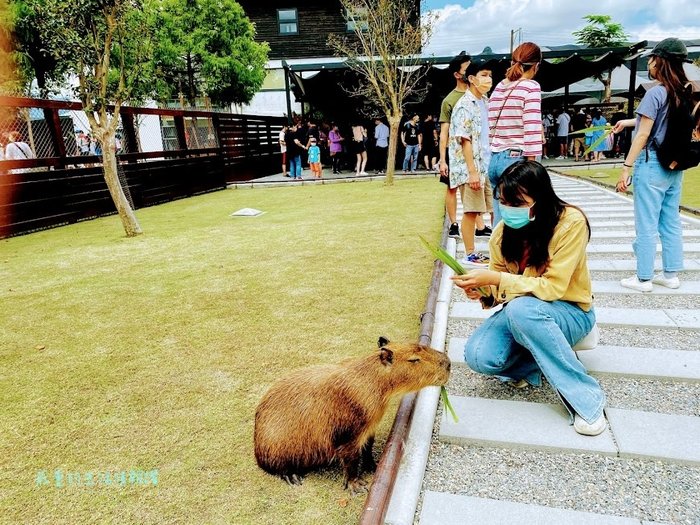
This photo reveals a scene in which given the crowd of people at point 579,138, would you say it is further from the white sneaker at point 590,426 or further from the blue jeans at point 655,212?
the white sneaker at point 590,426

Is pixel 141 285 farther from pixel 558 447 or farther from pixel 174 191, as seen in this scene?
pixel 174 191

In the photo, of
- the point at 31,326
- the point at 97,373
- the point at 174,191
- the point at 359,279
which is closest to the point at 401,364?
the point at 97,373

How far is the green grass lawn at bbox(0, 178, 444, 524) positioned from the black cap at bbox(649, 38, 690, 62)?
2514 millimetres

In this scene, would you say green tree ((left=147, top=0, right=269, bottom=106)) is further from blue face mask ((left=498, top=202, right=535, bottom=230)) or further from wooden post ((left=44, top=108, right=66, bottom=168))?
blue face mask ((left=498, top=202, right=535, bottom=230))

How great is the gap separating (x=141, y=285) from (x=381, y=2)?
10.3m

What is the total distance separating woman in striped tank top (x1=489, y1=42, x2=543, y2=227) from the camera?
4371 mm

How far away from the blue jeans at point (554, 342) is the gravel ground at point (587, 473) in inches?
10.2

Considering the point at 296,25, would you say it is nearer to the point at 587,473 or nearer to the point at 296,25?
the point at 296,25

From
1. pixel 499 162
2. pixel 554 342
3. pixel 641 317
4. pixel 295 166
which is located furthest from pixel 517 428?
pixel 295 166

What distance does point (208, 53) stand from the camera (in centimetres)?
2041

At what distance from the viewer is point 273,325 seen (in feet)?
12.5

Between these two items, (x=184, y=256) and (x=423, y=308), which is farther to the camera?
(x=184, y=256)

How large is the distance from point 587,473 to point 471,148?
328 centimetres

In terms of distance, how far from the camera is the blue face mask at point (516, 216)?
2.37m
